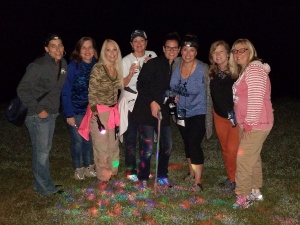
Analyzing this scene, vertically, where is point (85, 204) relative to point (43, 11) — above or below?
below

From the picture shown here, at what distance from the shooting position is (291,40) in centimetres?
4772

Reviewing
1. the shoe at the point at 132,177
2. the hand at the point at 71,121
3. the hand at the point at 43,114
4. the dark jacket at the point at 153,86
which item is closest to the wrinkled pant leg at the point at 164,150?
the dark jacket at the point at 153,86

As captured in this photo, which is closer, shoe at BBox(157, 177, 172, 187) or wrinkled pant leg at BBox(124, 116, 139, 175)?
shoe at BBox(157, 177, 172, 187)

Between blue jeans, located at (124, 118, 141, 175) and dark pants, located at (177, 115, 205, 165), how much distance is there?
2.69ft

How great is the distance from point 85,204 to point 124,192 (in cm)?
68

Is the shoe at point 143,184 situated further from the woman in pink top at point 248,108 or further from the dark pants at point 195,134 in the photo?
the woman in pink top at point 248,108

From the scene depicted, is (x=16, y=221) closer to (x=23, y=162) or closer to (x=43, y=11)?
(x=23, y=162)

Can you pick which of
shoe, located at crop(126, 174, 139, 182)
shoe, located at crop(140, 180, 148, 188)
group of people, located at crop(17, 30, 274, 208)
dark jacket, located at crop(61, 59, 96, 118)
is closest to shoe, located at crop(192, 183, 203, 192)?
group of people, located at crop(17, 30, 274, 208)

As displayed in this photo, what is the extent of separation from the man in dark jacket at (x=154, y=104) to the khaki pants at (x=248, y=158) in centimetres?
125

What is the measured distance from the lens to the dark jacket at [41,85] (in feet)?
17.0

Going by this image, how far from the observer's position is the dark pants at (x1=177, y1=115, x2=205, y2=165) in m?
5.77

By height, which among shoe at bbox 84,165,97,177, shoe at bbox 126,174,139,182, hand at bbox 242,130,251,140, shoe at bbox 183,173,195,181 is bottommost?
shoe at bbox 183,173,195,181

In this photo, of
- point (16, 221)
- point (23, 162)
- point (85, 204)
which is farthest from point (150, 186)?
point (23, 162)

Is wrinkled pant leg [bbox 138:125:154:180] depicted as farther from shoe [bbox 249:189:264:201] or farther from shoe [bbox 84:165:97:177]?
shoe [bbox 249:189:264:201]
